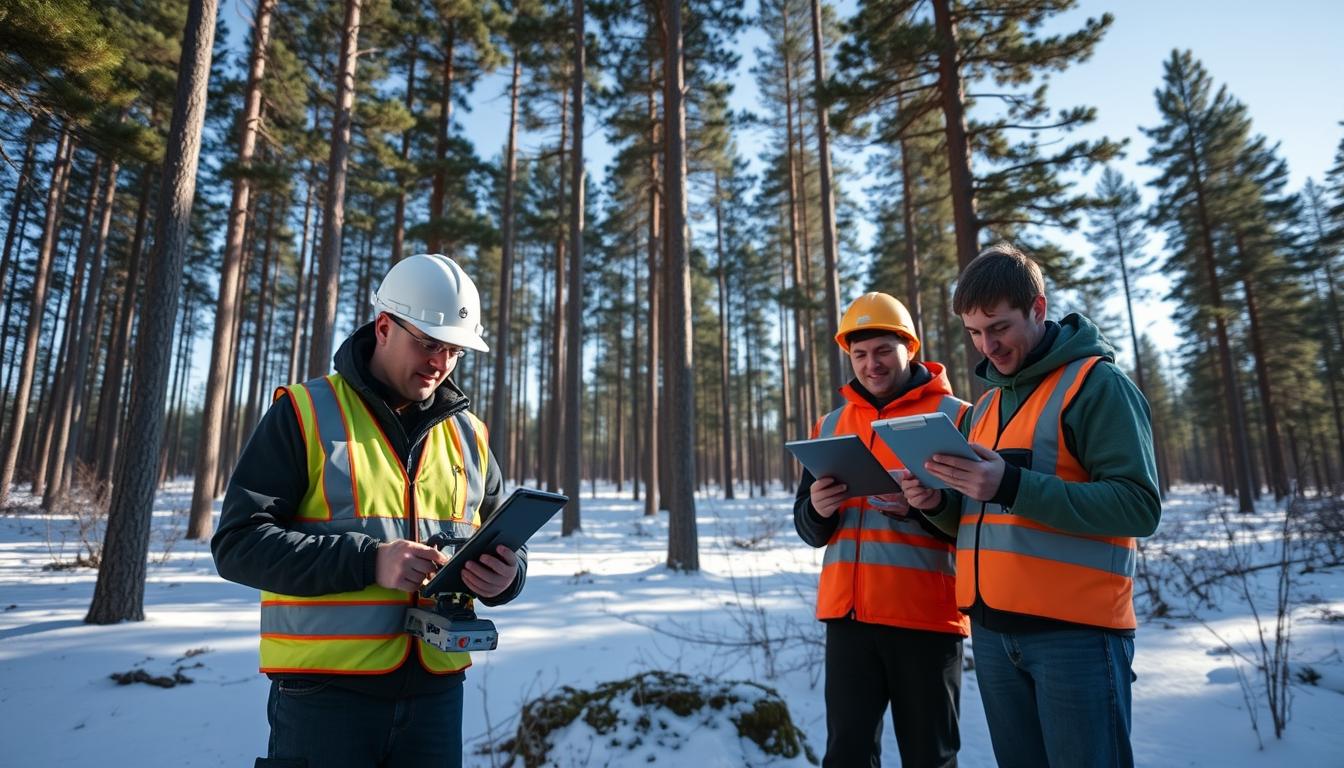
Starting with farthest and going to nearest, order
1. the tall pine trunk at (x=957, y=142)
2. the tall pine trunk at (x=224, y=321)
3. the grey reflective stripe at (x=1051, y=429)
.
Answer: the tall pine trunk at (x=224, y=321)
the tall pine trunk at (x=957, y=142)
the grey reflective stripe at (x=1051, y=429)

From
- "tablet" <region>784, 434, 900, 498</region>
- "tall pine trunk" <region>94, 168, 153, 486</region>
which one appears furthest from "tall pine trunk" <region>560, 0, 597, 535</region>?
"tall pine trunk" <region>94, 168, 153, 486</region>

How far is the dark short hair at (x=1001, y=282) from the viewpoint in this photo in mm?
2076

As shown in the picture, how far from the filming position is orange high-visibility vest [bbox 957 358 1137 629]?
71.5 inches

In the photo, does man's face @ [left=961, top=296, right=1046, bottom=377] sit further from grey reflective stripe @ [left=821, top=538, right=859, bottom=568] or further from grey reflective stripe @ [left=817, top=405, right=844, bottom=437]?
grey reflective stripe @ [left=821, top=538, right=859, bottom=568]

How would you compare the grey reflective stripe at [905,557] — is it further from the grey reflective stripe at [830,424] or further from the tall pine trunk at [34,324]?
the tall pine trunk at [34,324]

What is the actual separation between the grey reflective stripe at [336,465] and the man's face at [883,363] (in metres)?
2.12

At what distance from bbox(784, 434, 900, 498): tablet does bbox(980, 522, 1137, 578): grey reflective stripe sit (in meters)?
0.48

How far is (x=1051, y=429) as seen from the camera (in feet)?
6.49

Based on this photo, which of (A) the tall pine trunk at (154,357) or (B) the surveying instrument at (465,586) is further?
(A) the tall pine trunk at (154,357)

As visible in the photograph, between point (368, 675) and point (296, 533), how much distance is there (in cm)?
45

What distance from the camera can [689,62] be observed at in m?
12.5

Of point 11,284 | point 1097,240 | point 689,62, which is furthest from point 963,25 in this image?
point 11,284

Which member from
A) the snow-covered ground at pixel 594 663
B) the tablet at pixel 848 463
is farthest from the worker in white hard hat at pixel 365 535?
the snow-covered ground at pixel 594 663

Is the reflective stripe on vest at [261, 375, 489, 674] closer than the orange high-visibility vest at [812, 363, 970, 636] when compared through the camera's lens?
Yes
